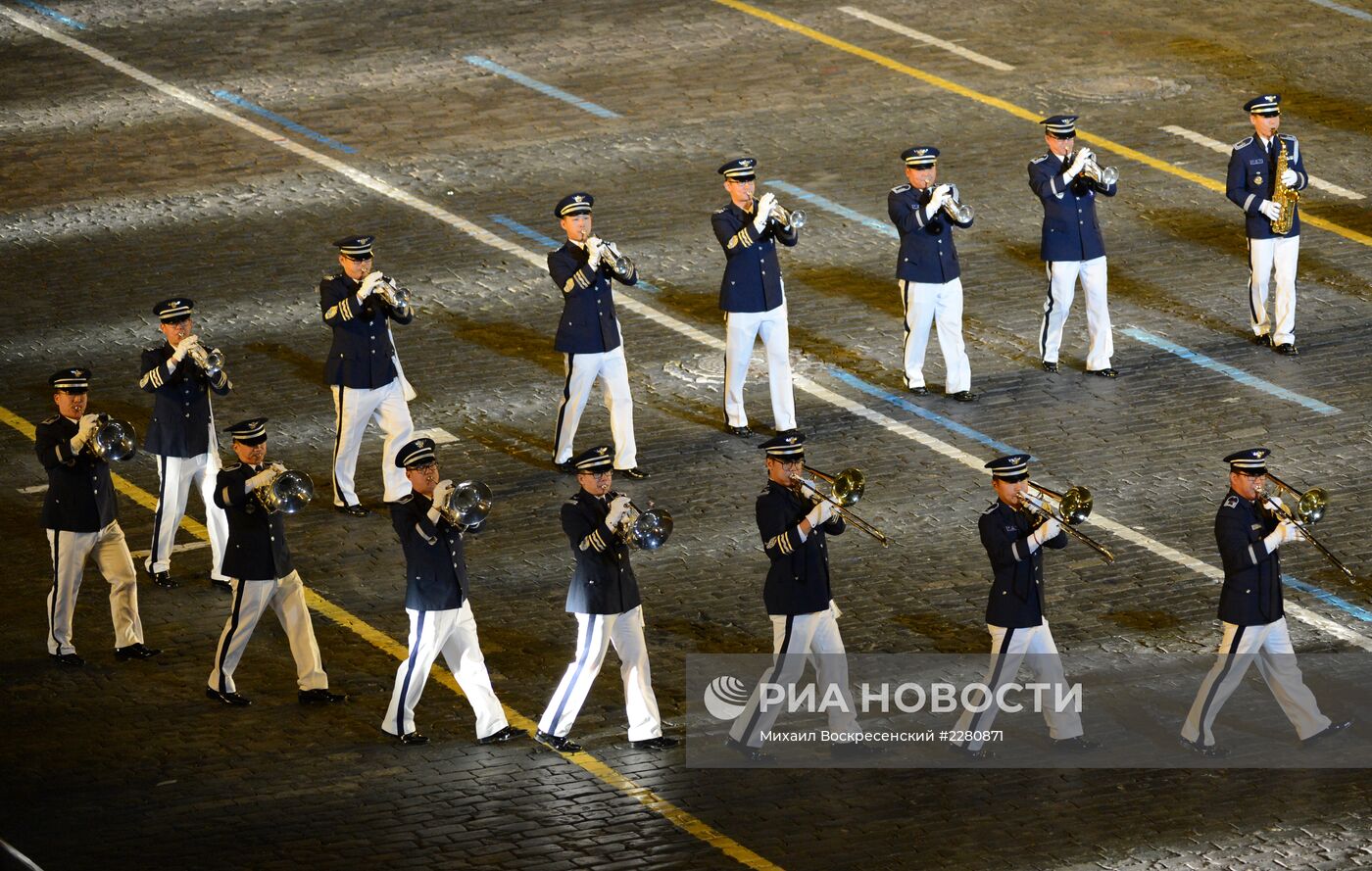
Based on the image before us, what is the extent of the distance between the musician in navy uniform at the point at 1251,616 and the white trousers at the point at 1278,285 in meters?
6.88

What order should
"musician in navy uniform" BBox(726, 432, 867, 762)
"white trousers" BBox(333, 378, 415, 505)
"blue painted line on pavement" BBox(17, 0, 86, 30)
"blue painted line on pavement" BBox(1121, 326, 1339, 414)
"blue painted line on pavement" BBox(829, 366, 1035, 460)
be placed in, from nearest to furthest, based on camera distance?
"musician in navy uniform" BBox(726, 432, 867, 762) → "white trousers" BBox(333, 378, 415, 505) → "blue painted line on pavement" BBox(829, 366, 1035, 460) → "blue painted line on pavement" BBox(1121, 326, 1339, 414) → "blue painted line on pavement" BBox(17, 0, 86, 30)

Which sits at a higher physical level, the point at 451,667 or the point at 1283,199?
the point at 1283,199

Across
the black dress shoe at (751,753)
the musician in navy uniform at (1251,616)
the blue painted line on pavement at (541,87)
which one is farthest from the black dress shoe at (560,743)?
the blue painted line on pavement at (541,87)

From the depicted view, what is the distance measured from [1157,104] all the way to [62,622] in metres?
16.0

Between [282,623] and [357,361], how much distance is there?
3714 millimetres

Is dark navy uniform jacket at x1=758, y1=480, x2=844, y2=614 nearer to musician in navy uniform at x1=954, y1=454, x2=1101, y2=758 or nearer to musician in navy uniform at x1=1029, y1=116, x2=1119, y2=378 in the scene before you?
musician in navy uniform at x1=954, y1=454, x2=1101, y2=758

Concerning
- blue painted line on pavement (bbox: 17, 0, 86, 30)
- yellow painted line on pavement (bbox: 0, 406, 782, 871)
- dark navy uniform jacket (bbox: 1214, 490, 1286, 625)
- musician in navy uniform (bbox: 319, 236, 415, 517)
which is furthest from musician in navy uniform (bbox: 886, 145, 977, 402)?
blue painted line on pavement (bbox: 17, 0, 86, 30)

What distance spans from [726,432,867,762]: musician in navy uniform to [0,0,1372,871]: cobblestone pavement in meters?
0.52

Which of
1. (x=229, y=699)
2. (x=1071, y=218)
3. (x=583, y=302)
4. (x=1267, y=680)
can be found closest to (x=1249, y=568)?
(x=1267, y=680)

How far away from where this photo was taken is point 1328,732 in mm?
16062

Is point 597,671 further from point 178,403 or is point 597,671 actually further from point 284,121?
point 284,121

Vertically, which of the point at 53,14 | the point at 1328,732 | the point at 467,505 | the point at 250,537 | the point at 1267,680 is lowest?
the point at 1328,732

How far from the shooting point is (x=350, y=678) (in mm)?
17172

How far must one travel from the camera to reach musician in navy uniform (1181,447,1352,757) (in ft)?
51.9
